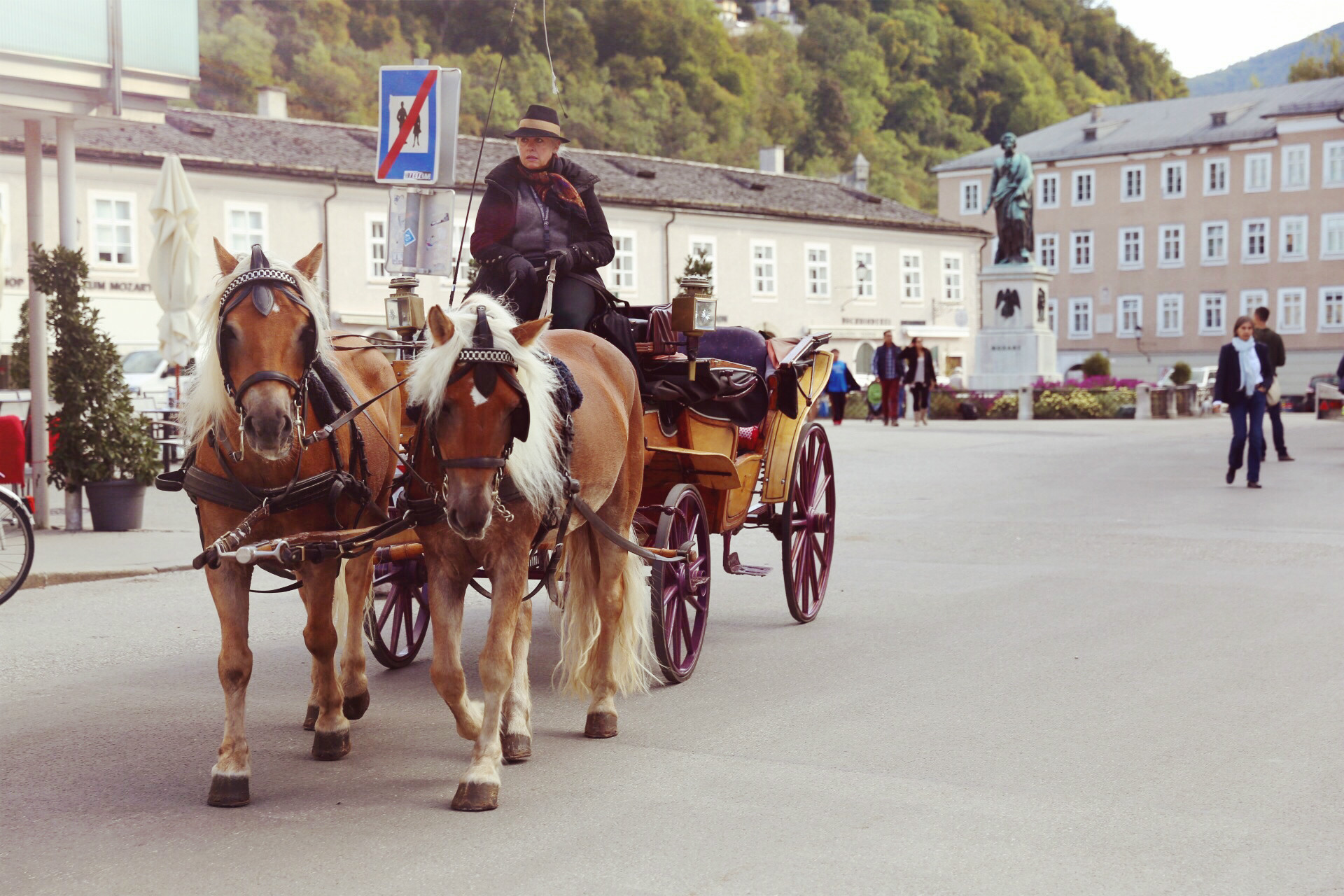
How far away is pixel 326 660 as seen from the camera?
5.61m

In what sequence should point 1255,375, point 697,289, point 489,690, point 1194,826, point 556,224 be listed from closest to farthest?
point 1194,826 < point 489,690 < point 556,224 < point 697,289 < point 1255,375

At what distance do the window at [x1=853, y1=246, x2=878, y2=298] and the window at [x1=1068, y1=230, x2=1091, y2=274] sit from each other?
66.2ft

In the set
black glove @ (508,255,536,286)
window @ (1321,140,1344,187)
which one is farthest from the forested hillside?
black glove @ (508,255,536,286)

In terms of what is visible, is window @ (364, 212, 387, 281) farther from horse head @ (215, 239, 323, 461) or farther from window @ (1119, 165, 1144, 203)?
window @ (1119, 165, 1144, 203)

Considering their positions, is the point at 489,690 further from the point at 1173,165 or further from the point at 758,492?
the point at 1173,165

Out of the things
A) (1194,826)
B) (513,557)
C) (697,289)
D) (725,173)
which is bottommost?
(1194,826)

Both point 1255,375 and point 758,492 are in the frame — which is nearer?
point 758,492

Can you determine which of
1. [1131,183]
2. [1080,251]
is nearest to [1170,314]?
[1080,251]

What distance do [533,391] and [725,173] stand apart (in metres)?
50.6

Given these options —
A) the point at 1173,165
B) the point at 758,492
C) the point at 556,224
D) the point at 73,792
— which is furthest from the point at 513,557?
the point at 1173,165

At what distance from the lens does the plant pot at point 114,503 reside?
42.9 ft

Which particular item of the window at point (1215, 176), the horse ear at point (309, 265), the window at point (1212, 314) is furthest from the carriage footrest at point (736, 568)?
the window at point (1212, 314)

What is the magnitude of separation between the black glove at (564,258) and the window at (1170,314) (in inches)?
2625

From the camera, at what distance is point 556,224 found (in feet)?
23.1
